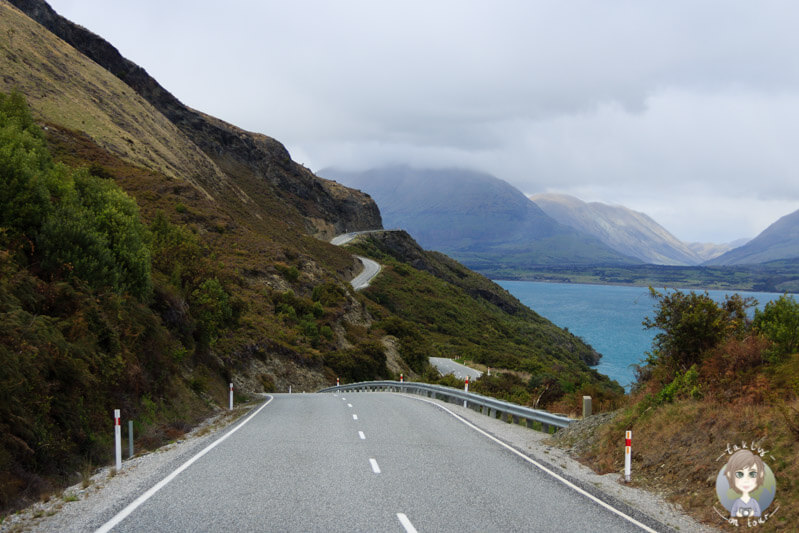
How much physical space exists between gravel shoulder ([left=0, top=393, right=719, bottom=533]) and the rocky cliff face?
88992 mm

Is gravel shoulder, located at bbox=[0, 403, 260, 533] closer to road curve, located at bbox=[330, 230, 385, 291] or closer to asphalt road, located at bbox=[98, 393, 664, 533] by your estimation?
asphalt road, located at bbox=[98, 393, 664, 533]

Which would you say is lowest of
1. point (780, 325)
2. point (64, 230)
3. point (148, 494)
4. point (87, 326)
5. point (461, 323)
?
point (461, 323)

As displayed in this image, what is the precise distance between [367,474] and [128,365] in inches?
296

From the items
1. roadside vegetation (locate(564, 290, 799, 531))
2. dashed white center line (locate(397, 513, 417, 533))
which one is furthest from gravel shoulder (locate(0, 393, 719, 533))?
dashed white center line (locate(397, 513, 417, 533))

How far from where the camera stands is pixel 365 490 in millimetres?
7961

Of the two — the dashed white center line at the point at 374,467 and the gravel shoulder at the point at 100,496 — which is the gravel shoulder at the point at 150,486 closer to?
Result: the gravel shoulder at the point at 100,496

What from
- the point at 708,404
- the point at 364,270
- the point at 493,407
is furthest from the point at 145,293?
the point at 364,270

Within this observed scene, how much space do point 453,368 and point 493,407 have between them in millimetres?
32091

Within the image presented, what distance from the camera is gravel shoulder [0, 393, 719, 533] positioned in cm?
663

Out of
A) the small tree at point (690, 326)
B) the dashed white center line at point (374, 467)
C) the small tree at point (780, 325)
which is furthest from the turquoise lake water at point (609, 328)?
the dashed white center line at point (374, 467)

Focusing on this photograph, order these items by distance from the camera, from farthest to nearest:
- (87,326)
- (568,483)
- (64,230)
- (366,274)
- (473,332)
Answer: (366,274)
(473,332)
(64,230)
(87,326)
(568,483)

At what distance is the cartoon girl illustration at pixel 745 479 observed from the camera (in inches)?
267

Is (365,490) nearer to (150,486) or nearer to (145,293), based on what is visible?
(150,486)

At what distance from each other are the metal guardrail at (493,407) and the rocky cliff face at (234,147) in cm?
7620
